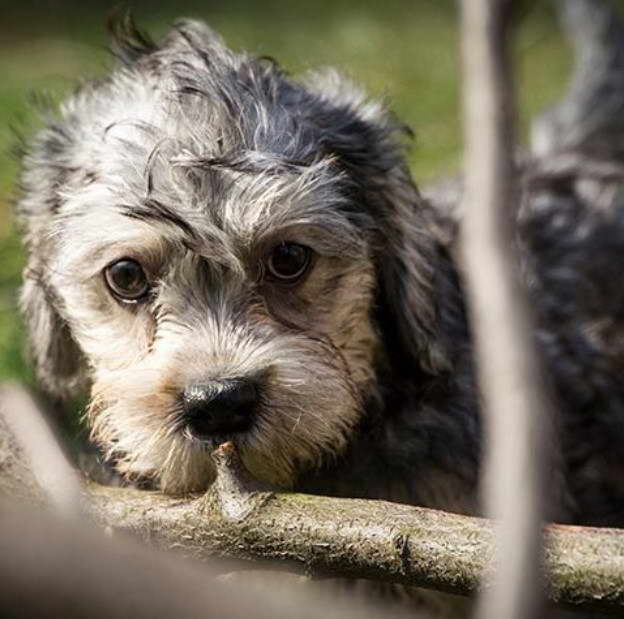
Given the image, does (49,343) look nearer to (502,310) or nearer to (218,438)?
(218,438)

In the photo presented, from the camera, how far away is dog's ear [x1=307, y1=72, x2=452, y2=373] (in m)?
3.57

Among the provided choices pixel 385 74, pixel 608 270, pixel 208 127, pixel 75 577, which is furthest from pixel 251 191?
pixel 385 74

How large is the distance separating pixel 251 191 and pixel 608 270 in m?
2.08

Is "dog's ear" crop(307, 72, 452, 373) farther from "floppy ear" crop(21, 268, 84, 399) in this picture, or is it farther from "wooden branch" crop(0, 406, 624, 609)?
"wooden branch" crop(0, 406, 624, 609)

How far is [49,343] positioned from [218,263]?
79cm

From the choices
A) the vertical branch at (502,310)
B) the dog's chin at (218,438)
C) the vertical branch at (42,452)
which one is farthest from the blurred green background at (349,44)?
the vertical branch at (502,310)

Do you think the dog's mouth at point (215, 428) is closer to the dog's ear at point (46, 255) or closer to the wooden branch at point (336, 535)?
the wooden branch at point (336, 535)

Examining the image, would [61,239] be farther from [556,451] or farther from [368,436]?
[556,451]

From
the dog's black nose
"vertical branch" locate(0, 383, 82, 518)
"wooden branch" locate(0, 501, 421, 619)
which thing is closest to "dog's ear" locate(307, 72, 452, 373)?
the dog's black nose

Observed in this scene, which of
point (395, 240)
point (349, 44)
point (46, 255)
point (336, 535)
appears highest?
point (349, 44)

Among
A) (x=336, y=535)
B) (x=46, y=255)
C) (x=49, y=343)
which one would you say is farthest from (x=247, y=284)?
(x=336, y=535)

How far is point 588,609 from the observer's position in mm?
2176

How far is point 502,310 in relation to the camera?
1086 mm

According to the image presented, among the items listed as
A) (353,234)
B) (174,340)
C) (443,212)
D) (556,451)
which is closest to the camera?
(174,340)
